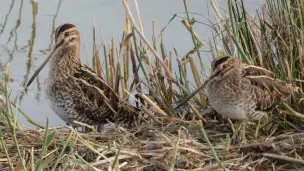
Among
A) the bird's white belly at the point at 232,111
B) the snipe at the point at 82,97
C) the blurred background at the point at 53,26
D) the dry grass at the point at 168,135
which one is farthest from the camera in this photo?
the blurred background at the point at 53,26

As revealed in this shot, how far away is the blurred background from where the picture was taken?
7.79 metres

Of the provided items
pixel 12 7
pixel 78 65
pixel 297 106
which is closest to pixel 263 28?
pixel 297 106

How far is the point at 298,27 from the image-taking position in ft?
20.3

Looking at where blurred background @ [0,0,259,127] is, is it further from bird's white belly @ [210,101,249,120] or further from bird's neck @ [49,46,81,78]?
bird's white belly @ [210,101,249,120]

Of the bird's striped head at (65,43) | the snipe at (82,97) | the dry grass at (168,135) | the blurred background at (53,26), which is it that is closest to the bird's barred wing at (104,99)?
the snipe at (82,97)

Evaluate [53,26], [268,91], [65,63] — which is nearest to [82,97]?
[65,63]

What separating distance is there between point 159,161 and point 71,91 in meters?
1.28

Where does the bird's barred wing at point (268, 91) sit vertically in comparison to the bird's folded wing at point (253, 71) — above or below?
below

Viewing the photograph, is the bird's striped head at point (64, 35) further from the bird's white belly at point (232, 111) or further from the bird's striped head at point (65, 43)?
the bird's white belly at point (232, 111)

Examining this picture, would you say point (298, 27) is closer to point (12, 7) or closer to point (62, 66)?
point (62, 66)

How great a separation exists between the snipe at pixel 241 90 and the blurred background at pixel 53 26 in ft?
5.86

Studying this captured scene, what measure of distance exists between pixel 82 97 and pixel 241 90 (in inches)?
51.2

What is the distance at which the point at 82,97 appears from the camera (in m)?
6.24

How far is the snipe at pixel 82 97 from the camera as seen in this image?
6230 mm
